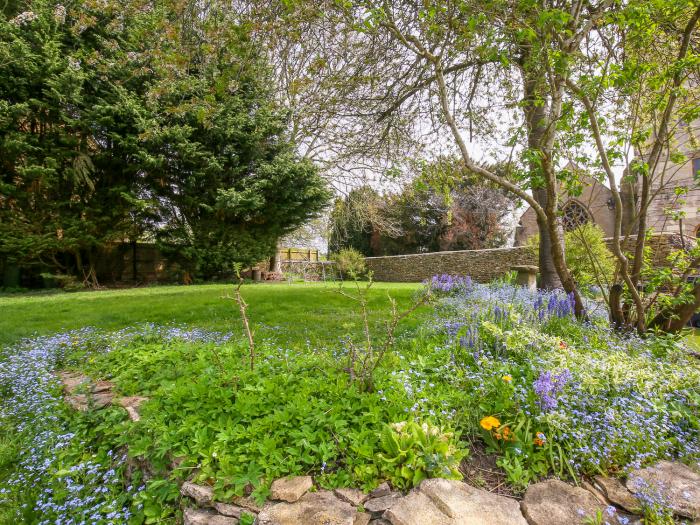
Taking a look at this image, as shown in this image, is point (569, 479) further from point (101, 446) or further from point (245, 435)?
point (101, 446)

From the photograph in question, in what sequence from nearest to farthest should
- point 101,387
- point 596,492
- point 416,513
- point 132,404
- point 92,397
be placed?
point 416,513
point 596,492
point 132,404
point 92,397
point 101,387

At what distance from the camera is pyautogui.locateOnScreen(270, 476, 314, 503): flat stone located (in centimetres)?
153

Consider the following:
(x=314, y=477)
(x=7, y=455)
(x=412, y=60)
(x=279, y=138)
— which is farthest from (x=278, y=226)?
(x=314, y=477)

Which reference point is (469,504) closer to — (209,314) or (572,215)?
(572,215)

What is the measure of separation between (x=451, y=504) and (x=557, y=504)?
468 mm

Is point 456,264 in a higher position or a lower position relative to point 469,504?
higher

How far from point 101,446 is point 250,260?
408 inches

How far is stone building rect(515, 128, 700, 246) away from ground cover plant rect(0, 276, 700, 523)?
145 cm

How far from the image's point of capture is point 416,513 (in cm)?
141

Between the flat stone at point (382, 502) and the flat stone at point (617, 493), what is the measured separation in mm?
960

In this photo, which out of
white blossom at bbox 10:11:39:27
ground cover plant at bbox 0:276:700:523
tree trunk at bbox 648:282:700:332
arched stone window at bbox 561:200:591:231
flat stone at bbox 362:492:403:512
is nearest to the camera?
flat stone at bbox 362:492:403:512

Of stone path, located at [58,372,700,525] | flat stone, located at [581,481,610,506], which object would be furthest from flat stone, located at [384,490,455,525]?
flat stone, located at [581,481,610,506]

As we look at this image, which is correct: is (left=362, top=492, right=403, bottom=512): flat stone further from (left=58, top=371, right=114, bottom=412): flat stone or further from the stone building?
the stone building

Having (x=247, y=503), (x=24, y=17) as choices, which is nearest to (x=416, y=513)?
(x=247, y=503)
